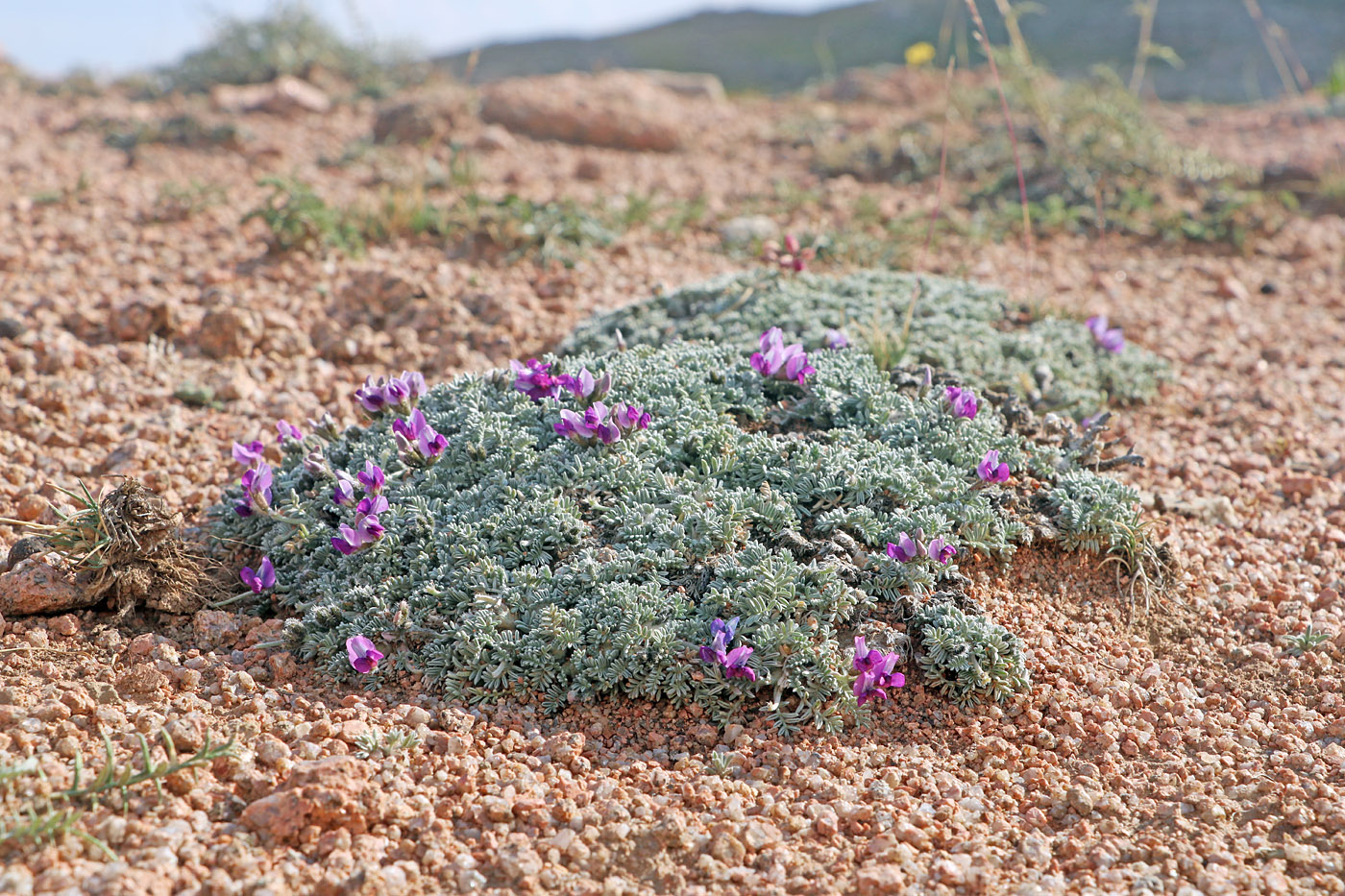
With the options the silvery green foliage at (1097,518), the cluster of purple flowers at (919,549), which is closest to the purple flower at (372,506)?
the cluster of purple flowers at (919,549)

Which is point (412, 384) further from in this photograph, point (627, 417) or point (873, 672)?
point (873, 672)

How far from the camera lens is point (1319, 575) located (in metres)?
3.90

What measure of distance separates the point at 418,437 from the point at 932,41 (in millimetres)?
18934

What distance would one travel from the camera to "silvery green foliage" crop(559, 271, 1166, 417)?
4719 mm

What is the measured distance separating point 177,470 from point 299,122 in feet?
19.7

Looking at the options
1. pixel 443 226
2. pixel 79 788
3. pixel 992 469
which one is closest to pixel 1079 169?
pixel 443 226

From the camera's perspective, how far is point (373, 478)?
11.6 ft

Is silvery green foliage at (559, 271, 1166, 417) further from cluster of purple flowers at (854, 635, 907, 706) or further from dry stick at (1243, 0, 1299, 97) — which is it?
dry stick at (1243, 0, 1299, 97)

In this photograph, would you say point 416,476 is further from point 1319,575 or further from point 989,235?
point 989,235

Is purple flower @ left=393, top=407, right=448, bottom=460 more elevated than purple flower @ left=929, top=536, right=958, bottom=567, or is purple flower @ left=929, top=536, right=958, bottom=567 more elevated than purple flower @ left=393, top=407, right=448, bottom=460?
purple flower @ left=393, top=407, right=448, bottom=460

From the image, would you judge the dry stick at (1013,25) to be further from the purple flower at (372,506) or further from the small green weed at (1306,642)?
the purple flower at (372,506)

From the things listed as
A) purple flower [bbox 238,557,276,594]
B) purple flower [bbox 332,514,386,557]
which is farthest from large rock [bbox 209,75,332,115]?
purple flower [bbox 332,514,386,557]

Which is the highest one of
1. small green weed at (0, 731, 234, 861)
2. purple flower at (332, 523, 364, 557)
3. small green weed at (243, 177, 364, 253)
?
small green weed at (243, 177, 364, 253)

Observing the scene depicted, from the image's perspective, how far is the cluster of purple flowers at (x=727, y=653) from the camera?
3.03m
